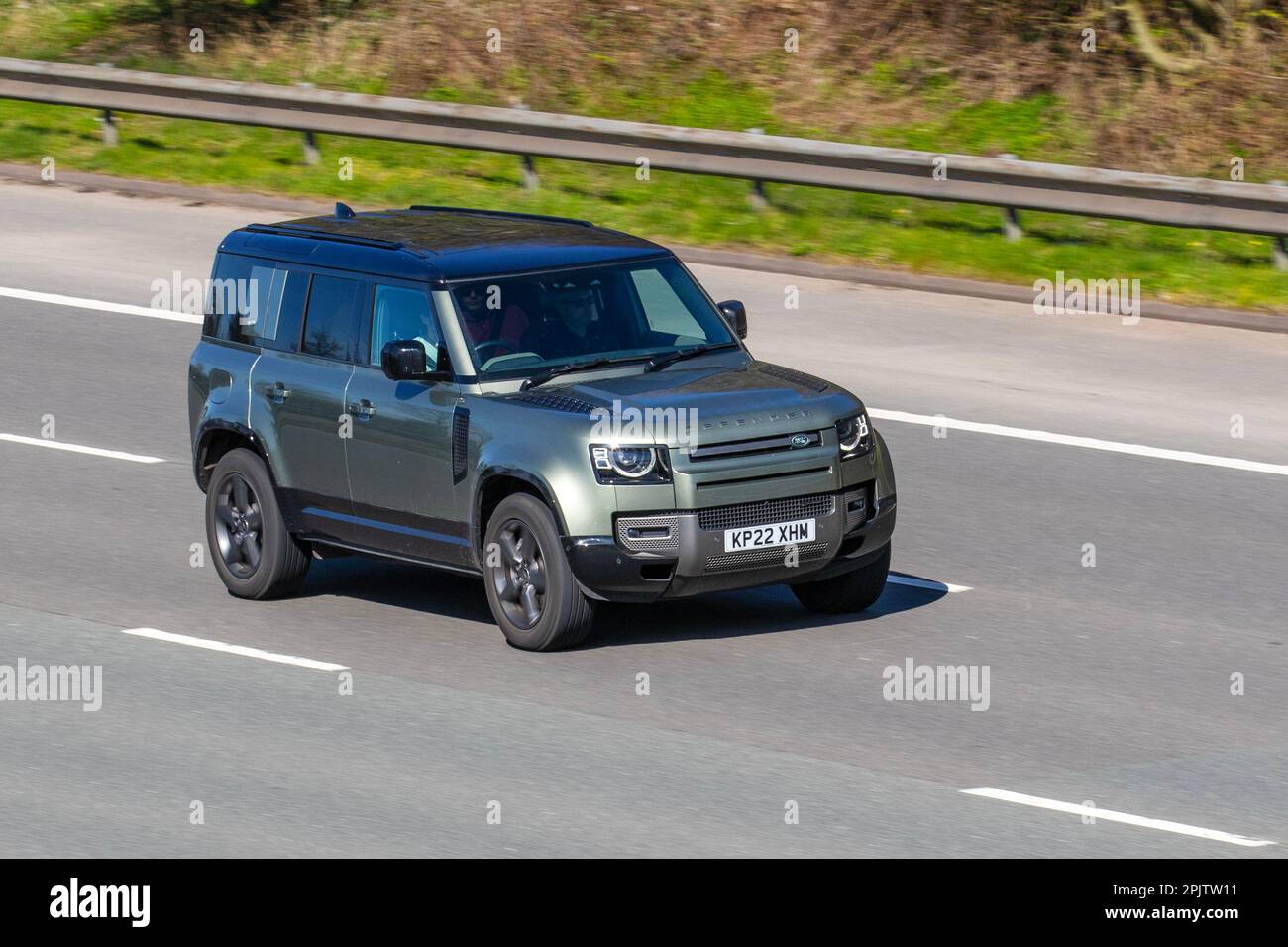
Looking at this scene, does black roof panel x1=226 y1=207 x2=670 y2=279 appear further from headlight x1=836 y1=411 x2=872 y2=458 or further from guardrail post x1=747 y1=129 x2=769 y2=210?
guardrail post x1=747 y1=129 x2=769 y2=210

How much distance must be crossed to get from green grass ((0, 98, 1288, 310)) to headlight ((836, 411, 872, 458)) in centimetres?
794

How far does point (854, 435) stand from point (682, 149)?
34.7ft

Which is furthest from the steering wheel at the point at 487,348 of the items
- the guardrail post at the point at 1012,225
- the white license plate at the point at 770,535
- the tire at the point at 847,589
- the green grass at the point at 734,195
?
the guardrail post at the point at 1012,225

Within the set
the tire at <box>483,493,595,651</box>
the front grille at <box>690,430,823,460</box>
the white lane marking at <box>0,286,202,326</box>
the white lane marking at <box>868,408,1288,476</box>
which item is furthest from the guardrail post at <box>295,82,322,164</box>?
the front grille at <box>690,430,823,460</box>

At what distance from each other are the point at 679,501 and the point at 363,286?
2126 mm

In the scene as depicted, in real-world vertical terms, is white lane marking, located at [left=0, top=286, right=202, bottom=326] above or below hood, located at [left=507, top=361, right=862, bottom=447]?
below

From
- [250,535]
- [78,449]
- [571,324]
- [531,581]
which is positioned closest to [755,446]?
[531,581]

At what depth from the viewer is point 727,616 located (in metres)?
10.9

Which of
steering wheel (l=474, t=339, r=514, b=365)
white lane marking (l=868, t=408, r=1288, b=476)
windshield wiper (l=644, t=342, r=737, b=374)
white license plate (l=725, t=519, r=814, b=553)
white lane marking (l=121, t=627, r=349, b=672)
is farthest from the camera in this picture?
white lane marking (l=868, t=408, r=1288, b=476)

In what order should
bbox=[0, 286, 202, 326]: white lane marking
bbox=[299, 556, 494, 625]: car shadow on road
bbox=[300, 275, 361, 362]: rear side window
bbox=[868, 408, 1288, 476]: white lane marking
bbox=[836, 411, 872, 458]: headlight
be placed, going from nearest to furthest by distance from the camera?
bbox=[836, 411, 872, 458]: headlight
bbox=[300, 275, 361, 362]: rear side window
bbox=[299, 556, 494, 625]: car shadow on road
bbox=[868, 408, 1288, 476]: white lane marking
bbox=[0, 286, 202, 326]: white lane marking

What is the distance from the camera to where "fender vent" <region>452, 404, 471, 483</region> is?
10352mm

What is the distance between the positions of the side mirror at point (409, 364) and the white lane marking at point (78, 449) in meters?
4.12

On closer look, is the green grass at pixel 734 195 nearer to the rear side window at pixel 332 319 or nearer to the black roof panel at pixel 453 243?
the black roof panel at pixel 453 243

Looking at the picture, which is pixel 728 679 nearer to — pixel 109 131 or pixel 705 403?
pixel 705 403
